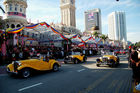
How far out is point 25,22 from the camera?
99.8 feet

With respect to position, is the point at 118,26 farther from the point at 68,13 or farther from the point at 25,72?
the point at 25,72

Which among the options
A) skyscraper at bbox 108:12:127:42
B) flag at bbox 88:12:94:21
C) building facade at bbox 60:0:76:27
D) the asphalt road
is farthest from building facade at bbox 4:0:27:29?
flag at bbox 88:12:94:21

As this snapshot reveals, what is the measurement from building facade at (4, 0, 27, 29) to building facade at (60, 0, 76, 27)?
7207cm

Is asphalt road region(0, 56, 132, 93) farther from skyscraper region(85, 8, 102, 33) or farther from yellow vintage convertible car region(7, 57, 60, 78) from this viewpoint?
skyscraper region(85, 8, 102, 33)

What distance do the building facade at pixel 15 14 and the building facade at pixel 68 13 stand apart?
236 feet

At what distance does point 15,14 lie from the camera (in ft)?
96.6

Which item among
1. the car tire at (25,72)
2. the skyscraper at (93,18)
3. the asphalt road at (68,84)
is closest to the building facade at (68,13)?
the skyscraper at (93,18)

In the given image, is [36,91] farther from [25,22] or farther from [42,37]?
[25,22]

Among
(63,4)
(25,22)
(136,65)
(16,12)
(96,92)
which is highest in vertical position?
(63,4)

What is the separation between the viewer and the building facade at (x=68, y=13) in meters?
102

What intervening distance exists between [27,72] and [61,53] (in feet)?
44.0

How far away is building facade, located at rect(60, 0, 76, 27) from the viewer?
102000mm

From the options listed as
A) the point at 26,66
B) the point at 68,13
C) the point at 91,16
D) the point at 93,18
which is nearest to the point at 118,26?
the point at 93,18

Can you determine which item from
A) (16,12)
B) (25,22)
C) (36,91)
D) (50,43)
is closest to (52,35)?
(50,43)
